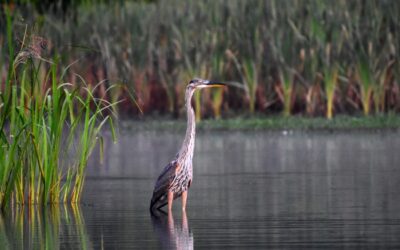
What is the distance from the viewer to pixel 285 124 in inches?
945

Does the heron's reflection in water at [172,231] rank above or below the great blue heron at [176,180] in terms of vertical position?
below

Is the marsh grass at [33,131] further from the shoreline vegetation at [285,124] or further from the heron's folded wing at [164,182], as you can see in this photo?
the shoreline vegetation at [285,124]

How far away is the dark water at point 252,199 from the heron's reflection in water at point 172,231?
0.01 m

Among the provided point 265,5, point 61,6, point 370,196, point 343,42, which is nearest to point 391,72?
point 343,42

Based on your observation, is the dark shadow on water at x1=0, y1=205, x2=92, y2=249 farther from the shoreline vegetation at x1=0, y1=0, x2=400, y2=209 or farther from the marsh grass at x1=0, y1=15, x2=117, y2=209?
the shoreline vegetation at x1=0, y1=0, x2=400, y2=209

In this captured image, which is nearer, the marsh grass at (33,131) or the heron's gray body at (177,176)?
the marsh grass at (33,131)

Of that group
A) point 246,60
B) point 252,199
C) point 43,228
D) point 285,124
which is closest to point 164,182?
point 252,199

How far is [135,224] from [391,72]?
45.3 feet

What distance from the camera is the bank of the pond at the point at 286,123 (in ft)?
76.9

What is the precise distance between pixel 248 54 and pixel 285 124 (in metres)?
1.88

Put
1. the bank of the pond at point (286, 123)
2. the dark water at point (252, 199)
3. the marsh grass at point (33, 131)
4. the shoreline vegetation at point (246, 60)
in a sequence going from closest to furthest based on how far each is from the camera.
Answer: the dark water at point (252, 199) → the marsh grass at point (33, 131) → the bank of the pond at point (286, 123) → the shoreline vegetation at point (246, 60)

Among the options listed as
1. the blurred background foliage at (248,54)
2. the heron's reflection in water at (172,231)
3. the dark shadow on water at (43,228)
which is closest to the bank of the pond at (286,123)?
the blurred background foliage at (248,54)

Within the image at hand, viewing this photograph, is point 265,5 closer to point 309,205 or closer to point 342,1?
point 342,1

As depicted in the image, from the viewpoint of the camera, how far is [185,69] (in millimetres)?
25453
